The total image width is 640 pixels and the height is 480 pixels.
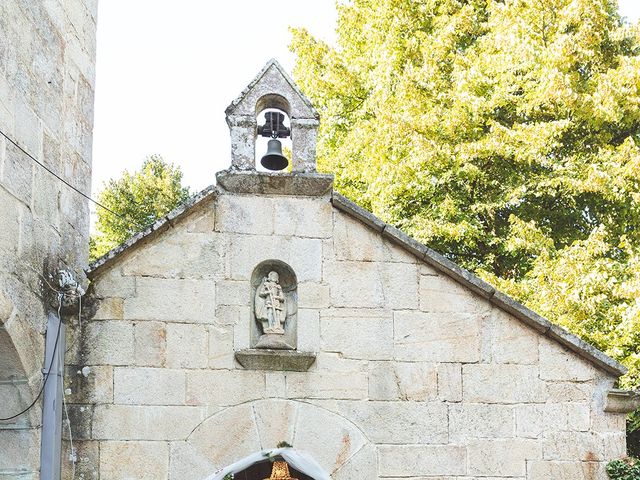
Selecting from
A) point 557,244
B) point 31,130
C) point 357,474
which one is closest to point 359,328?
point 357,474

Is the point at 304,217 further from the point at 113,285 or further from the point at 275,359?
the point at 113,285

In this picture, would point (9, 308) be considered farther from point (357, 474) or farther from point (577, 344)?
point (577, 344)

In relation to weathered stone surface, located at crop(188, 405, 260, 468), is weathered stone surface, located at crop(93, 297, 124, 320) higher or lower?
higher

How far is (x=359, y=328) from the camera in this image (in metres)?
6.12

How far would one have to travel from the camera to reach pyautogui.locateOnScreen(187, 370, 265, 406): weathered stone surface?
5879mm

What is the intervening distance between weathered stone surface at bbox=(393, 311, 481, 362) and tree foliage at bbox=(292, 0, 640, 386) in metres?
4.27

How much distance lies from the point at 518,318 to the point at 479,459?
3.56 feet

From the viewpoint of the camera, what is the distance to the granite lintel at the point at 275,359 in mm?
5914

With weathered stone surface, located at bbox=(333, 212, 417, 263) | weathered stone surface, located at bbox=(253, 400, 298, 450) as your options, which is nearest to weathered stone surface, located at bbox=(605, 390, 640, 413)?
weathered stone surface, located at bbox=(333, 212, 417, 263)

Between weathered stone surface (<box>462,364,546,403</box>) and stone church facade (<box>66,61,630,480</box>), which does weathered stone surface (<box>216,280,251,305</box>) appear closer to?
stone church facade (<box>66,61,630,480</box>)

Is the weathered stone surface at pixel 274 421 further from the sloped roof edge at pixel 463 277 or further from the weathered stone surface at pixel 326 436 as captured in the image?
the sloped roof edge at pixel 463 277

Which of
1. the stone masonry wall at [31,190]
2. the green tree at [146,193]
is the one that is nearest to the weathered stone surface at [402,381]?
the stone masonry wall at [31,190]

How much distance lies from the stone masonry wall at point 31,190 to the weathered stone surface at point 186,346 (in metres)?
0.90

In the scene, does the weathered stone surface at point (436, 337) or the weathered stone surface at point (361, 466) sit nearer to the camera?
the weathered stone surface at point (361, 466)
